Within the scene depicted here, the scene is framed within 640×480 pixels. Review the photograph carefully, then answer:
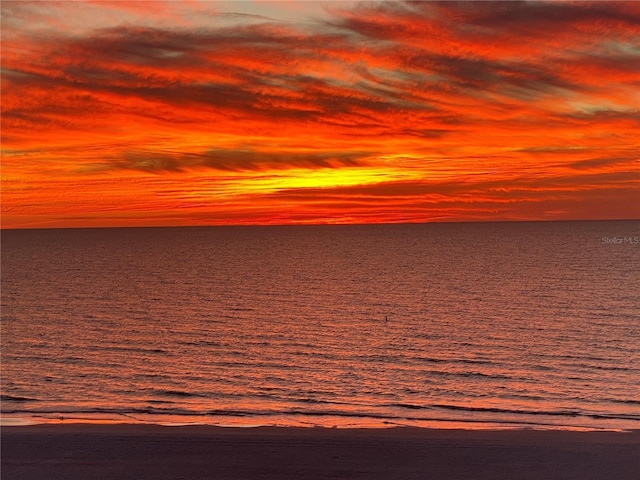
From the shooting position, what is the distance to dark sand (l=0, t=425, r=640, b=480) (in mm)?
12828

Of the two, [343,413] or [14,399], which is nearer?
[343,413]

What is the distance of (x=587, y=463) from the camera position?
13.2 m

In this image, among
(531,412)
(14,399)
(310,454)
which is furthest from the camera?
(14,399)

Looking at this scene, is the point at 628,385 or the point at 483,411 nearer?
the point at 483,411

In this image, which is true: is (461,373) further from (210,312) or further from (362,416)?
(210,312)

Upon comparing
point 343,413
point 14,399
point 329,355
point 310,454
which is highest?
point 329,355

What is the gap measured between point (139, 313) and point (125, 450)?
3506 centimetres

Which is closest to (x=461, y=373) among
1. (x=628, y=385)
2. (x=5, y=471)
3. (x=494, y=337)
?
(x=628, y=385)

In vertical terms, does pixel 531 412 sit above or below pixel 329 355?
below

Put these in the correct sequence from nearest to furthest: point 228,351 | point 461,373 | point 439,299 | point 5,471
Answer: point 5,471, point 461,373, point 228,351, point 439,299

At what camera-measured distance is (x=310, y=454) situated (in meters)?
13.8

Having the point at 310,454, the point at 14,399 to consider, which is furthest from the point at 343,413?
the point at 14,399

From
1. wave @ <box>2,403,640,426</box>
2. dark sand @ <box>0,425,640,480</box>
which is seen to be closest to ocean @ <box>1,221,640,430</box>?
wave @ <box>2,403,640,426</box>

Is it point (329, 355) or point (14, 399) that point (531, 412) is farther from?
point (14, 399)
